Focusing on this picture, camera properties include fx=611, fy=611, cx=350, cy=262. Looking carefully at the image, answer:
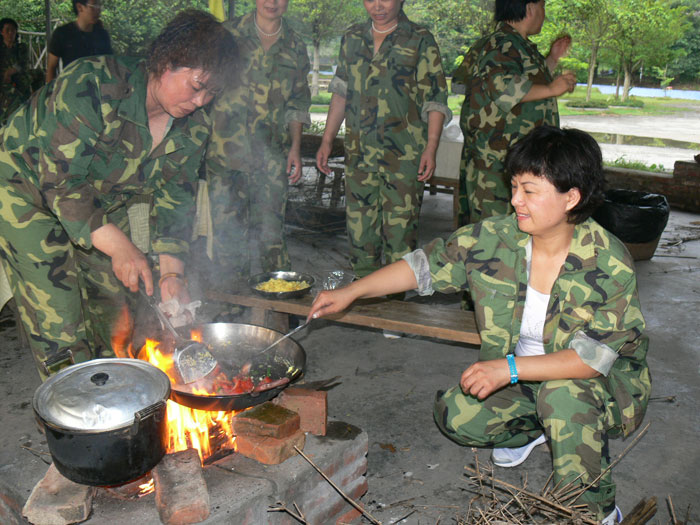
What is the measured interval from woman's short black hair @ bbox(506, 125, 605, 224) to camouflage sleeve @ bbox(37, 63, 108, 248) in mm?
1638

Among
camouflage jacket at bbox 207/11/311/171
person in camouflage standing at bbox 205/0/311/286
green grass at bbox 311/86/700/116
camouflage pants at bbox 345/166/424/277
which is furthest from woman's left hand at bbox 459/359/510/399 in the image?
green grass at bbox 311/86/700/116

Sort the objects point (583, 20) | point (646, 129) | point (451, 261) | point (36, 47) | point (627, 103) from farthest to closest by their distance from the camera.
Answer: point (627, 103), point (583, 20), point (646, 129), point (36, 47), point (451, 261)

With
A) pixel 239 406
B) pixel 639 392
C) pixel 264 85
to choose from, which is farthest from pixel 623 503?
pixel 264 85

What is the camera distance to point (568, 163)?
2215 millimetres

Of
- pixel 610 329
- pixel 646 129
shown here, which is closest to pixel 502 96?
pixel 610 329

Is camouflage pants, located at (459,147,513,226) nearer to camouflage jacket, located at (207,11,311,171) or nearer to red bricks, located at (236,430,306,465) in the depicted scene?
camouflage jacket, located at (207,11,311,171)

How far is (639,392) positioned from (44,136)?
2.54 m

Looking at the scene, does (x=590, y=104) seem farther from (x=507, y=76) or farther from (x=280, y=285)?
(x=280, y=285)

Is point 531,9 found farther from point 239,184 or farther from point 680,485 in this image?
point 680,485

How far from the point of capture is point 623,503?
105 inches

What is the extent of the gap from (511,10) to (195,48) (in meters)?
2.64

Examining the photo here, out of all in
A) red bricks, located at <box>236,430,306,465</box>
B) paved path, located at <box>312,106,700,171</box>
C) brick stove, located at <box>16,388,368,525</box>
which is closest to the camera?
brick stove, located at <box>16,388,368,525</box>

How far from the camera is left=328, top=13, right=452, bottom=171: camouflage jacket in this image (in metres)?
4.10

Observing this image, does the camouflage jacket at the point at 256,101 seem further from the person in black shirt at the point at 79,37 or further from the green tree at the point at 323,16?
the green tree at the point at 323,16
